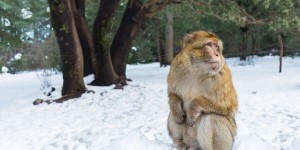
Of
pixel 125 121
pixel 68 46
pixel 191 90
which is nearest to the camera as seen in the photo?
pixel 191 90

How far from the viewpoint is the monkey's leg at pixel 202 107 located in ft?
9.43

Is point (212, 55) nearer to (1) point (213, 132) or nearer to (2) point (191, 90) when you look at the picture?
(2) point (191, 90)

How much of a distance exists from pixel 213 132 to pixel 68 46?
6.79 meters

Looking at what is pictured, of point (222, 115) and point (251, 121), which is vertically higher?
point (222, 115)

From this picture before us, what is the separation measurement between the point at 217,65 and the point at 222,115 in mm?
502

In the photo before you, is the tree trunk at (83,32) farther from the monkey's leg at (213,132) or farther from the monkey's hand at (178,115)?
the monkey's leg at (213,132)

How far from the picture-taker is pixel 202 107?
2877 millimetres

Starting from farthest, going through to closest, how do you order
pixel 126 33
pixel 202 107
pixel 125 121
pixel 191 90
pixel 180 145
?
pixel 126 33, pixel 125 121, pixel 180 145, pixel 191 90, pixel 202 107

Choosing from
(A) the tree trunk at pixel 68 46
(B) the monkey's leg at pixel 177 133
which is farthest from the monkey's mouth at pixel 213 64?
(A) the tree trunk at pixel 68 46

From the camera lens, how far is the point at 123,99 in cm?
919

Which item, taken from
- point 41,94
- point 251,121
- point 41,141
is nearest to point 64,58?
point 41,94

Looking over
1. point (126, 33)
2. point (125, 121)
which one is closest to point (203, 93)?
point (125, 121)

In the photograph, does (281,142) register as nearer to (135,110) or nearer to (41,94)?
(135,110)

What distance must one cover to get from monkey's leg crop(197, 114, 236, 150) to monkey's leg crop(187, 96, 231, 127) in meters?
0.07
